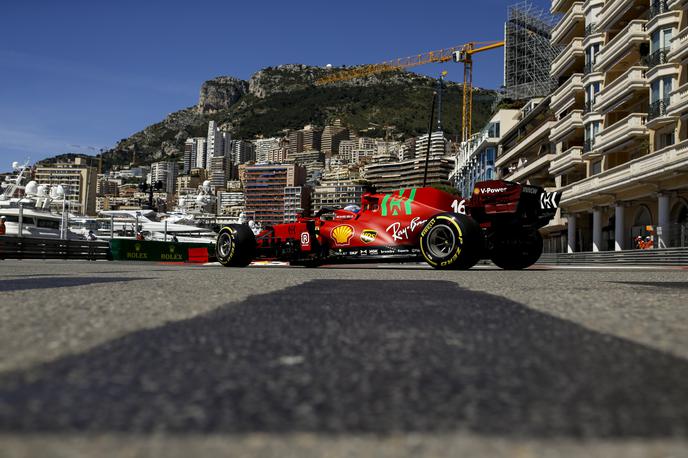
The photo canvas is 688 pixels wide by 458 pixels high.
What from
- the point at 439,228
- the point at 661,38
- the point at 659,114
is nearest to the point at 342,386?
the point at 439,228

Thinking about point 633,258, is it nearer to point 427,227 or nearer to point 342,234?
point 342,234

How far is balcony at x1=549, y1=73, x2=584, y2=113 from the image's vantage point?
1534 inches

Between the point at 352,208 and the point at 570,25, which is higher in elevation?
the point at 570,25

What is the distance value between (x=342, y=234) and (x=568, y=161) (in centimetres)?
3161

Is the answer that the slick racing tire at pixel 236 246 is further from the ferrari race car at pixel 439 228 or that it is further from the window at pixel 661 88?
the window at pixel 661 88

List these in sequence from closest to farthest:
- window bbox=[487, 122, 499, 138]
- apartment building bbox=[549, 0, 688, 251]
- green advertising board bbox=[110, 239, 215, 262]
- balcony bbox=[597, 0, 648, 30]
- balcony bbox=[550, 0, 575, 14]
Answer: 1. green advertising board bbox=[110, 239, 215, 262]
2. apartment building bbox=[549, 0, 688, 251]
3. balcony bbox=[597, 0, 648, 30]
4. balcony bbox=[550, 0, 575, 14]
5. window bbox=[487, 122, 499, 138]

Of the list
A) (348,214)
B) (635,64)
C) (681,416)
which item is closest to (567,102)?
(635,64)

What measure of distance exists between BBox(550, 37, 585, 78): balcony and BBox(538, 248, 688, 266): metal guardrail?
17278mm

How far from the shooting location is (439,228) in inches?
407

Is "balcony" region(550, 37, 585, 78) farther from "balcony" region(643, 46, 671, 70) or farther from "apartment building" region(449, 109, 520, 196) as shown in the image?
"apartment building" region(449, 109, 520, 196)

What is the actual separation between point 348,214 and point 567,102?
3333 centimetres

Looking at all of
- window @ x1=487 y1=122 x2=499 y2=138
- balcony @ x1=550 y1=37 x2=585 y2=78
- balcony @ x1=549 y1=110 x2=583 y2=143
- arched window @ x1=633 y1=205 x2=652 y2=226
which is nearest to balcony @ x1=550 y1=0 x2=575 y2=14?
balcony @ x1=550 y1=37 x2=585 y2=78

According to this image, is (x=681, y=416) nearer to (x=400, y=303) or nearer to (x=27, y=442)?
(x=27, y=442)

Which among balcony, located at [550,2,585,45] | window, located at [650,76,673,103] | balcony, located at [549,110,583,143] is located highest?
balcony, located at [550,2,585,45]
